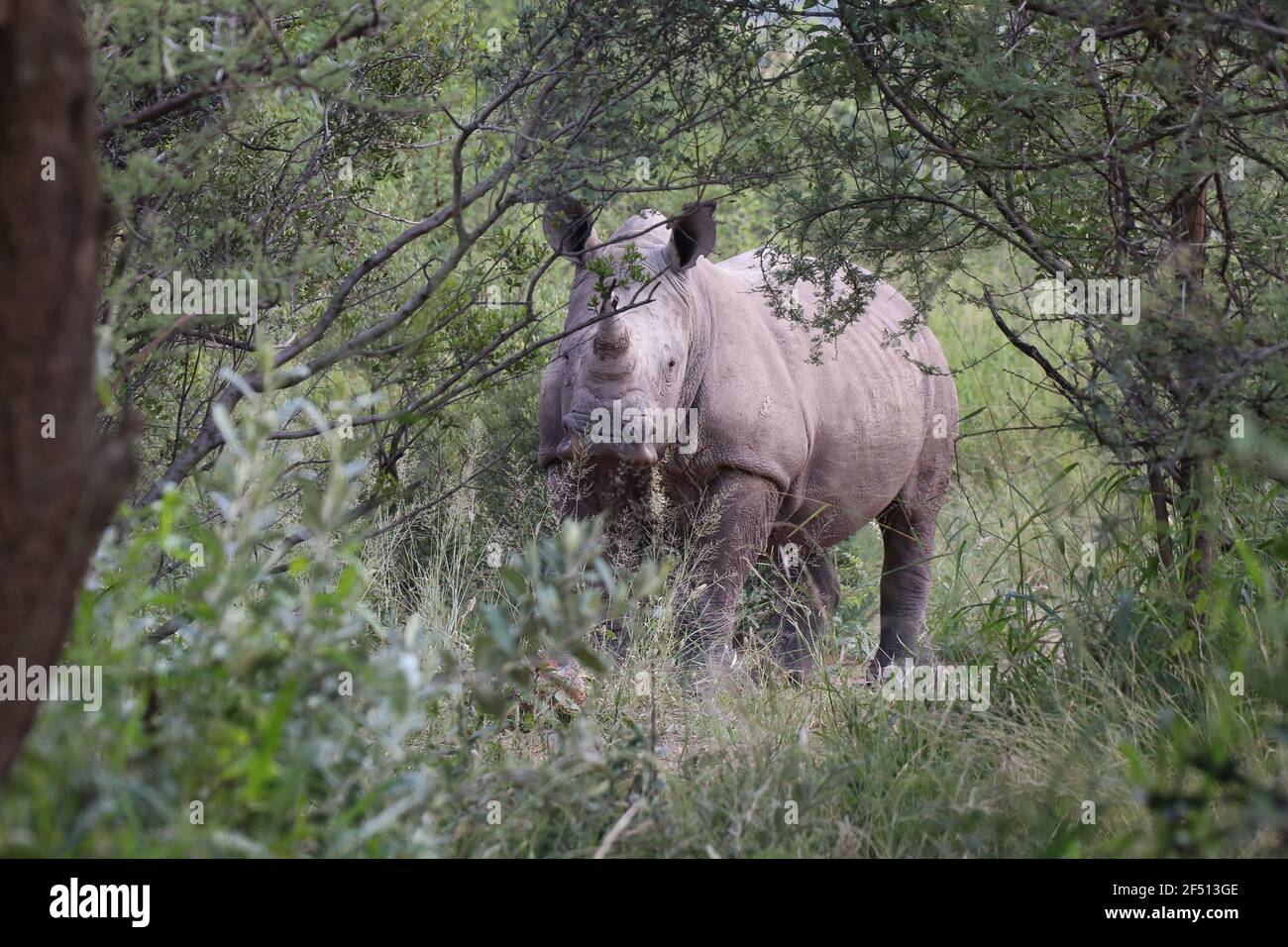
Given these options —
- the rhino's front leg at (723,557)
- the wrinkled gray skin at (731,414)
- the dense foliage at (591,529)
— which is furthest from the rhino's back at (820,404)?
the dense foliage at (591,529)

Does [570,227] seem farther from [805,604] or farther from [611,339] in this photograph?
[805,604]

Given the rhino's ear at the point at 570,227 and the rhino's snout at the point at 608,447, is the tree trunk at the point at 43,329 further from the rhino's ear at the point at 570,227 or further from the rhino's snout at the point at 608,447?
the rhino's snout at the point at 608,447

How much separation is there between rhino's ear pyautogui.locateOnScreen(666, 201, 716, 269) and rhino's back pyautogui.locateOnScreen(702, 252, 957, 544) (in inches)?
9.0

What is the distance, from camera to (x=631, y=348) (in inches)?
212

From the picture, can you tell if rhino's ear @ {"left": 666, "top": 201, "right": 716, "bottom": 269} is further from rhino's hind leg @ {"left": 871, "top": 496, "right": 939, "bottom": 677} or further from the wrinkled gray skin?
rhino's hind leg @ {"left": 871, "top": 496, "right": 939, "bottom": 677}

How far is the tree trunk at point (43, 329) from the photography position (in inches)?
70.6

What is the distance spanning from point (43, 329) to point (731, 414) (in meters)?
4.18

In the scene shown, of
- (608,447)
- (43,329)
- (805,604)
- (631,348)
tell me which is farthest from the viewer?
(805,604)

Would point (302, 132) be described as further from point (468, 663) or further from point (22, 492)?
point (22, 492)

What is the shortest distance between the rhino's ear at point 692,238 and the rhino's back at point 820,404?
0.75 ft

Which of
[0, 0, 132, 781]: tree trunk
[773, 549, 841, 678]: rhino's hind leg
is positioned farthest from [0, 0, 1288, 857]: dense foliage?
[773, 549, 841, 678]: rhino's hind leg

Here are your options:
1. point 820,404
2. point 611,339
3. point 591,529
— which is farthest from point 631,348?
point 591,529

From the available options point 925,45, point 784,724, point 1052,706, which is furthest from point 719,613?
point 925,45

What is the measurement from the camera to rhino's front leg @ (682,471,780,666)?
5699mm
